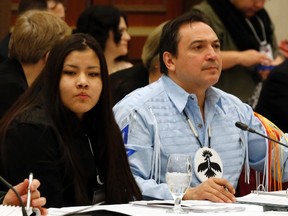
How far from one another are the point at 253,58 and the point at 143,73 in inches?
34.6

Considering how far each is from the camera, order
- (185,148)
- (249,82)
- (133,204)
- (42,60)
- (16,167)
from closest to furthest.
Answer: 1. (133,204)
2. (16,167)
3. (185,148)
4. (42,60)
5. (249,82)

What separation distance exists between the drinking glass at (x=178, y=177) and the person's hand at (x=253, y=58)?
2.98 m

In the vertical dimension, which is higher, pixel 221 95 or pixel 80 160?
pixel 221 95

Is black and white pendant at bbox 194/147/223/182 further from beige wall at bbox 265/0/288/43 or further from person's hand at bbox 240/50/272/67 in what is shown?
beige wall at bbox 265/0/288/43

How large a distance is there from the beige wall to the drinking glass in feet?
16.0

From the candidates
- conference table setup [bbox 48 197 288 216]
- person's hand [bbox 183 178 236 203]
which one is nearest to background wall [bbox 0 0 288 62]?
person's hand [bbox 183 178 236 203]

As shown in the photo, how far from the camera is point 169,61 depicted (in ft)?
14.5

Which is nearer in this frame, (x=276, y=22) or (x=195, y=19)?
(x=195, y=19)

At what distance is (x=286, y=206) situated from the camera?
3322 mm

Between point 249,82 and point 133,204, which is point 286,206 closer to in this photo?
point 133,204

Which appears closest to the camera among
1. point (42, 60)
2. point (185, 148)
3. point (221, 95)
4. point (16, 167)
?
point (16, 167)

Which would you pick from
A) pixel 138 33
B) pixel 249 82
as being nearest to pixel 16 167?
pixel 249 82

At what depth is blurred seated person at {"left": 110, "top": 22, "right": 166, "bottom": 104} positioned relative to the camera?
5582 mm

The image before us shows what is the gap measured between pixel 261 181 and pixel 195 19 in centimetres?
84
